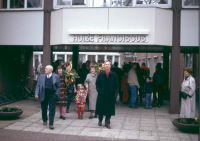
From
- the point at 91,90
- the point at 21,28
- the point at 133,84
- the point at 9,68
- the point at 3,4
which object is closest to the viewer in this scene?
the point at 91,90

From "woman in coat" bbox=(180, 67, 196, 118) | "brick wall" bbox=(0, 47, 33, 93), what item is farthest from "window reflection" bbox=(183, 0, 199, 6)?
"brick wall" bbox=(0, 47, 33, 93)

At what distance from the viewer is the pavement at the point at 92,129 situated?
6.47m

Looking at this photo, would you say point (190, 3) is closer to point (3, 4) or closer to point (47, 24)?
point (47, 24)

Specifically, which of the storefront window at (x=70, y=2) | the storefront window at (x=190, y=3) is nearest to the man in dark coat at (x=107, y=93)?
the storefront window at (x=70, y=2)

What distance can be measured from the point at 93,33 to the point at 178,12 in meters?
3.42

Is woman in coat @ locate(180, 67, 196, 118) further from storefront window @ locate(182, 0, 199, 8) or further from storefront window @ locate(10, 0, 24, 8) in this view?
storefront window @ locate(10, 0, 24, 8)

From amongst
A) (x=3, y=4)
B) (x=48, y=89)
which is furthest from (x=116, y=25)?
(x=3, y=4)

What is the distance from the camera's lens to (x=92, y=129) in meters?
7.23

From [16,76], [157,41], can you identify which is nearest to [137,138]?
[157,41]

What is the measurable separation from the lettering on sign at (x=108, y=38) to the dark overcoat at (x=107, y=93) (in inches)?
112

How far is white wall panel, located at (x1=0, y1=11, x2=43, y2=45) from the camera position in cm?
1073

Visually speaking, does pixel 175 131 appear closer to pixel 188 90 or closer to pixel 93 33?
pixel 188 90

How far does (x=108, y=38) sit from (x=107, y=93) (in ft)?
10.6

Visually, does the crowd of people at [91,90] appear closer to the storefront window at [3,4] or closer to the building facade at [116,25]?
the building facade at [116,25]
